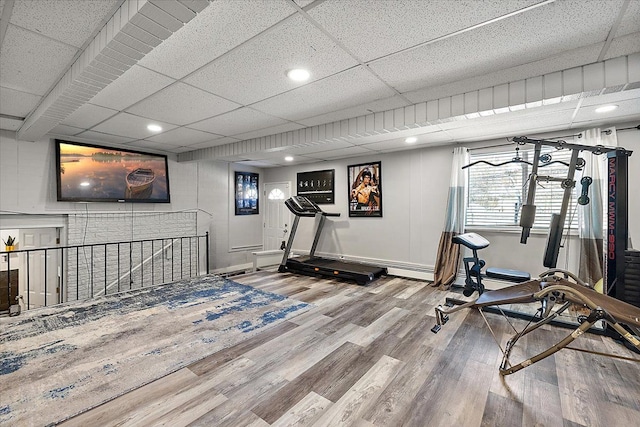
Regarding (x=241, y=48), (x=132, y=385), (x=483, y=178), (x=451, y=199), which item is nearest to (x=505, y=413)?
(x=132, y=385)

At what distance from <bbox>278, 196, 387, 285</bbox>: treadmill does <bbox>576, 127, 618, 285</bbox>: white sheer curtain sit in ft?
9.68

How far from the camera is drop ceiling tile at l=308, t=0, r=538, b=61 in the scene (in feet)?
5.28

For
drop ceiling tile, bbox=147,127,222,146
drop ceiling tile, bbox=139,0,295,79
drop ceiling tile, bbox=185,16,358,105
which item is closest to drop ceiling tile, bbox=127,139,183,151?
drop ceiling tile, bbox=147,127,222,146

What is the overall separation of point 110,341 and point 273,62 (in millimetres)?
3051

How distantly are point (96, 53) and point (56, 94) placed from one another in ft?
3.84

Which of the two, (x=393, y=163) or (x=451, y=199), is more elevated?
(x=393, y=163)

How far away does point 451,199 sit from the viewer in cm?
485

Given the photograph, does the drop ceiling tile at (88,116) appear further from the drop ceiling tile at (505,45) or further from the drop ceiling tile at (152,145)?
A: the drop ceiling tile at (505,45)

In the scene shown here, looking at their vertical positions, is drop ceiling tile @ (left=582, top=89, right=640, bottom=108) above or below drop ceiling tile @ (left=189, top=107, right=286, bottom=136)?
below

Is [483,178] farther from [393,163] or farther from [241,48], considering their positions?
[241,48]

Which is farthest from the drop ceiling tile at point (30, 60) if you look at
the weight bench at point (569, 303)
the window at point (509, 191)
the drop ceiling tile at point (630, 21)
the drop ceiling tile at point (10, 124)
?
the window at point (509, 191)

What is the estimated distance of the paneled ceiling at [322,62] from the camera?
1655 millimetres

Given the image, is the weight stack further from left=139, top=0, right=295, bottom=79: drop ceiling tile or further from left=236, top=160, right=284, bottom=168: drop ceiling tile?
left=236, top=160, right=284, bottom=168: drop ceiling tile

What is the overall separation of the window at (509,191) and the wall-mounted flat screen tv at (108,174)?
587cm
